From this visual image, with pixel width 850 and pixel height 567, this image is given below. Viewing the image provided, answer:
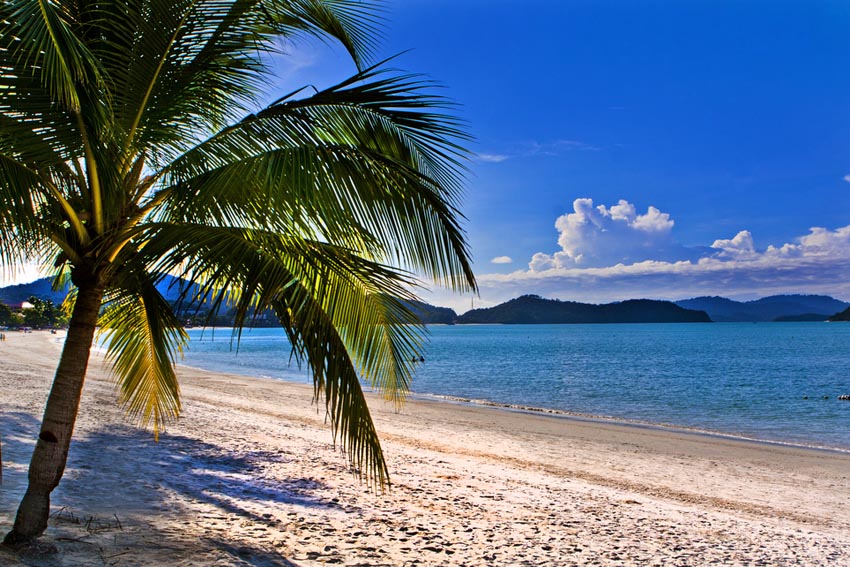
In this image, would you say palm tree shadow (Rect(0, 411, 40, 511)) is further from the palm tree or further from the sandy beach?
the palm tree

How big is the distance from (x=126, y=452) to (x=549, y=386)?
2677 centimetres

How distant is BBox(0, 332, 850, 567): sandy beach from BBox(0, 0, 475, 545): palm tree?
4.47ft

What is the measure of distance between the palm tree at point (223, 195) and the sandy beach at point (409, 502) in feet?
4.47

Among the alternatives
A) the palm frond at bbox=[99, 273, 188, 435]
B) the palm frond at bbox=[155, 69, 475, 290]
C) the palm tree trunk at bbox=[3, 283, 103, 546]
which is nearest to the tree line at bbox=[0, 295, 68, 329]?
the palm frond at bbox=[99, 273, 188, 435]

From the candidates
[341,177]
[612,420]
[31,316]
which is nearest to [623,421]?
[612,420]

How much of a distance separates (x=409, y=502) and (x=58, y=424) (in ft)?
13.5

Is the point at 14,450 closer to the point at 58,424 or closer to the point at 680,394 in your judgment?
the point at 58,424

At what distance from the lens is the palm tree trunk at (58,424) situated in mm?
4047

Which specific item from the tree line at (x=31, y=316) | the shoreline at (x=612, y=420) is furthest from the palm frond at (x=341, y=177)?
the tree line at (x=31, y=316)

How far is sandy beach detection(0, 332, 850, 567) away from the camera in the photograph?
16.7 ft

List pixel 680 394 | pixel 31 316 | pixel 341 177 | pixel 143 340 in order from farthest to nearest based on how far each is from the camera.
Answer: pixel 31 316, pixel 680 394, pixel 143 340, pixel 341 177

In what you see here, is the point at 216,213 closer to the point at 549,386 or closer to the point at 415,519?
the point at 415,519

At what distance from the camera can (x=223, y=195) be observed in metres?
3.85

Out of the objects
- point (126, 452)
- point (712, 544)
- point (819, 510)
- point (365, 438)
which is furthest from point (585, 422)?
point (365, 438)
